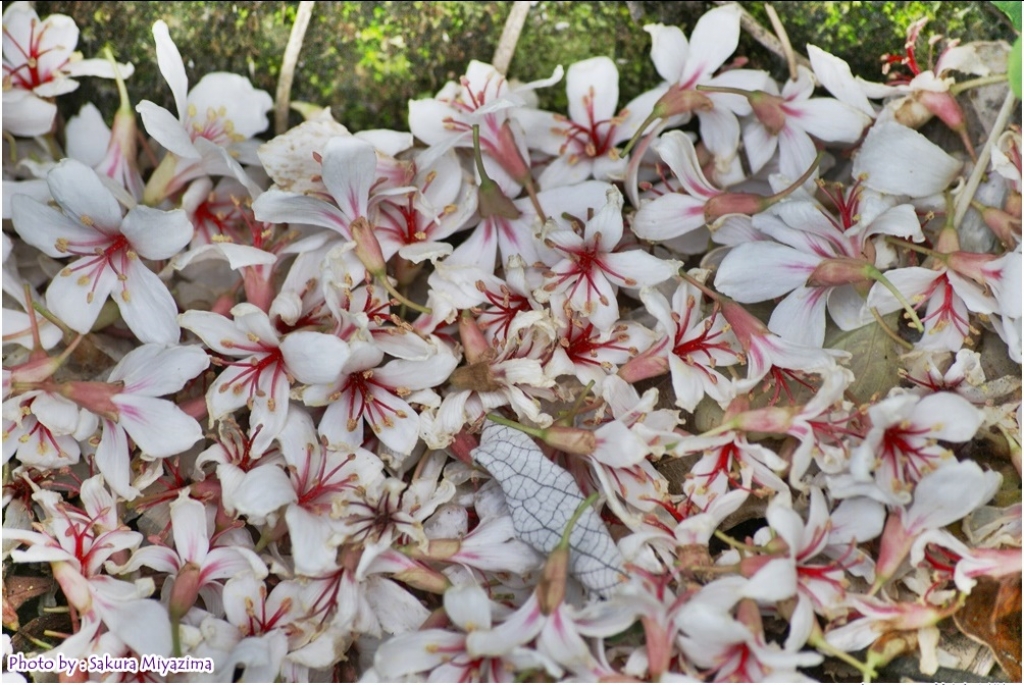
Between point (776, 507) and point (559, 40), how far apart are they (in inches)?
39.9

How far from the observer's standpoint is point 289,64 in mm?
1890

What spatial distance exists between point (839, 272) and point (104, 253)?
1.17 metres

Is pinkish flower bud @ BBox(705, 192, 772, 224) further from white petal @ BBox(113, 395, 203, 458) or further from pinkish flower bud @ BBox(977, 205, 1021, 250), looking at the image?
white petal @ BBox(113, 395, 203, 458)

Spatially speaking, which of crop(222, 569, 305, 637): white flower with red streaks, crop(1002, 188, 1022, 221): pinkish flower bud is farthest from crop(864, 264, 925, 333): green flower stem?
crop(222, 569, 305, 637): white flower with red streaks

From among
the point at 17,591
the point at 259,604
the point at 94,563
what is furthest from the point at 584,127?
the point at 17,591

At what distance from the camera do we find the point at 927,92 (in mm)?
1660

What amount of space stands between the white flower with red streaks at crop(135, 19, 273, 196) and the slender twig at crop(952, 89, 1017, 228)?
1196 mm

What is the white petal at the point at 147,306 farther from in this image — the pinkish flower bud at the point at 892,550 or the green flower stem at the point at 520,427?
the pinkish flower bud at the point at 892,550

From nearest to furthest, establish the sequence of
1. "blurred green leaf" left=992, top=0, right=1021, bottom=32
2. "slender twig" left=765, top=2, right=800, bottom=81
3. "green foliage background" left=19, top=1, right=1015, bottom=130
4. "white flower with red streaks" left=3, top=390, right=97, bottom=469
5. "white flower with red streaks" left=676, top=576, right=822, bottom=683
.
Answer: "white flower with red streaks" left=676, top=576, right=822, bottom=683
"blurred green leaf" left=992, top=0, right=1021, bottom=32
"white flower with red streaks" left=3, top=390, right=97, bottom=469
"slender twig" left=765, top=2, right=800, bottom=81
"green foliage background" left=19, top=1, right=1015, bottom=130

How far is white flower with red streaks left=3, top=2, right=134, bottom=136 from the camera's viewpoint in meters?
1.77

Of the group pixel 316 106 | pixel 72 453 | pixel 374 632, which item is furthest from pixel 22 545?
pixel 316 106

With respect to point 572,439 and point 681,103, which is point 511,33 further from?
point 572,439

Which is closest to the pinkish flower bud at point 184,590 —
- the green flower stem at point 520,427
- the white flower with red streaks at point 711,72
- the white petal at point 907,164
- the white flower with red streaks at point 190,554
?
the white flower with red streaks at point 190,554

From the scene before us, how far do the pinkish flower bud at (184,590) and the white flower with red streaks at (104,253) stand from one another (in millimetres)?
365
